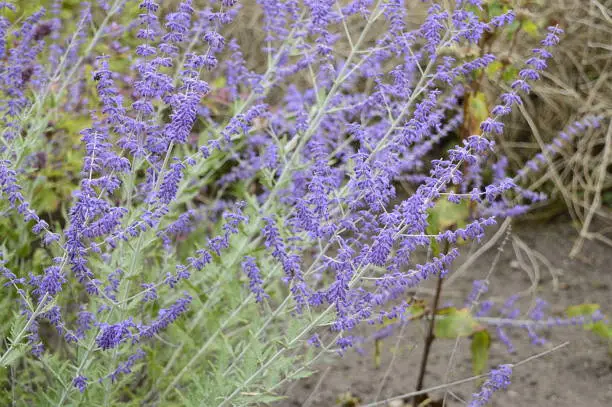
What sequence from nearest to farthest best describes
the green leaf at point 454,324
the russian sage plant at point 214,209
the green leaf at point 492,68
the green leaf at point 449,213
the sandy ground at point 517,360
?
the russian sage plant at point 214,209, the green leaf at point 449,213, the green leaf at point 454,324, the green leaf at point 492,68, the sandy ground at point 517,360

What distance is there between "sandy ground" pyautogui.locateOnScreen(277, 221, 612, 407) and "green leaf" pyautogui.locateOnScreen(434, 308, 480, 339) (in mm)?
373

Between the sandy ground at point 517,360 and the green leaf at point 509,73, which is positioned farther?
the sandy ground at point 517,360

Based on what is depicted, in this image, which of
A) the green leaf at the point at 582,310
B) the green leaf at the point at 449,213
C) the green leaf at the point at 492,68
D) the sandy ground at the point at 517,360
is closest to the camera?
the green leaf at the point at 449,213

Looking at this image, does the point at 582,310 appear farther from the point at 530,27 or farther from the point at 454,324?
the point at 530,27

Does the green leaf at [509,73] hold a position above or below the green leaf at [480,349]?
above

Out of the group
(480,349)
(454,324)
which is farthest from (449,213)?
(480,349)

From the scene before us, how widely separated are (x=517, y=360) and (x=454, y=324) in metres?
1.56

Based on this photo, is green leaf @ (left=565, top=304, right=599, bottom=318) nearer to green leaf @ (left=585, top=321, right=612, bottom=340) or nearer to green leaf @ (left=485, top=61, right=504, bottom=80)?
green leaf @ (left=585, top=321, right=612, bottom=340)

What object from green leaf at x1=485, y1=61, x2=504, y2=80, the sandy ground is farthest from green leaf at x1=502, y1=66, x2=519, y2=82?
the sandy ground

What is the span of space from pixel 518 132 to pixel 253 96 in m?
3.86

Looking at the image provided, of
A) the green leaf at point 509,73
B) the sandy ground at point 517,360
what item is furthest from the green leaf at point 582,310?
the green leaf at point 509,73

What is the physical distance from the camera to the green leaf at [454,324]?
3.48 m

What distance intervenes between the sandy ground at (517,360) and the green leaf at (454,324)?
1.22 feet

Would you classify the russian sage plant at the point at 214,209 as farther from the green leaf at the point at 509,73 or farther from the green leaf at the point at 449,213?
the green leaf at the point at 509,73
